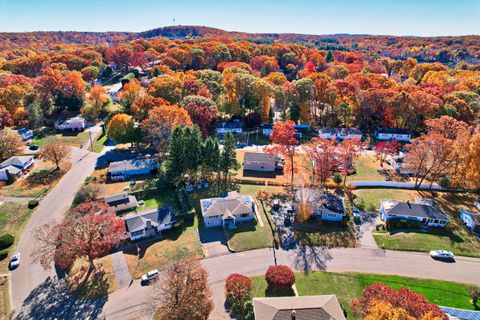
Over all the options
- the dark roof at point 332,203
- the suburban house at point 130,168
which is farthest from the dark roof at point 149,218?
the dark roof at point 332,203

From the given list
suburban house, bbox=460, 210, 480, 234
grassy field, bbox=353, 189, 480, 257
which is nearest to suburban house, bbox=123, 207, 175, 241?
grassy field, bbox=353, 189, 480, 257

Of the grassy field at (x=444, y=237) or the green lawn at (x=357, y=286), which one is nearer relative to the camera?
the green lawn at (x=357, y=286)

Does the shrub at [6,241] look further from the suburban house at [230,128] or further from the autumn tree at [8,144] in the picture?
the suburban house at [230,128]

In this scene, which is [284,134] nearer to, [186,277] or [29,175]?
[186,277]

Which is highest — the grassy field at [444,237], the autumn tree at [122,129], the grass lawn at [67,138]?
the autumn tree at [122,129]

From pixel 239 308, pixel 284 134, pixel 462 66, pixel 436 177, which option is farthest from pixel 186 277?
pixel 462 66

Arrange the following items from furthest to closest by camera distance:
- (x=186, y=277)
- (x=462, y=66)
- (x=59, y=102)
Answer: (x=462, y=66) → (x=59, y=102) → (x=186, y=277)

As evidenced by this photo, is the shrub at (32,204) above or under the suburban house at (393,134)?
under
